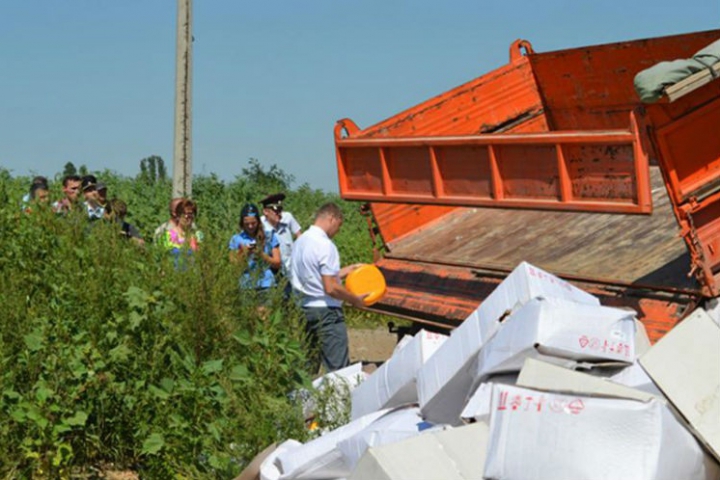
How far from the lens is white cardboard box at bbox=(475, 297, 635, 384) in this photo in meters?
5.01

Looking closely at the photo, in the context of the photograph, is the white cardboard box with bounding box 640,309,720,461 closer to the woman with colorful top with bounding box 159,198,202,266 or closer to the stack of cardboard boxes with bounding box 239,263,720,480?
the stack of cardboard boxes with bounding box 239,263,720,480

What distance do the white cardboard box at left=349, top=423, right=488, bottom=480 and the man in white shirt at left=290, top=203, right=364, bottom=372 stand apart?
336 cm

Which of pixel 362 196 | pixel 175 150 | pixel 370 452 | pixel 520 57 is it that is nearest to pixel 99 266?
pixel 362 196

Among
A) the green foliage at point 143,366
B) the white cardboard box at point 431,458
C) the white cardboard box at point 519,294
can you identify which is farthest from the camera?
the green foliage at point 143,366

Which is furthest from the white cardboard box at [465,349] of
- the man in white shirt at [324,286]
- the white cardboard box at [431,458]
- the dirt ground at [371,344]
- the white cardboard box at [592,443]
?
the dirt ground at [371,344]

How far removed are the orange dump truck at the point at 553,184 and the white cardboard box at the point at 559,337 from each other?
998mm

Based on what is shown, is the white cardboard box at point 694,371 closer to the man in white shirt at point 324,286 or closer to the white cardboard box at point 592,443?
the white cardboard box at point 592,443

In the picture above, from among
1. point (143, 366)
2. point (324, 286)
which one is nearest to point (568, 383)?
point (143, 366)

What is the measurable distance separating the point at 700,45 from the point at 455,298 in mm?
2145

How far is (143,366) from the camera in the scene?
21.4ft

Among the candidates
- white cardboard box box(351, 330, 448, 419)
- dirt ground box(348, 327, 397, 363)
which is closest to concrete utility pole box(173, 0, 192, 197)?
dirt ground box(348, 327, 397, 363)

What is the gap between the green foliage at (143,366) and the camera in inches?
245

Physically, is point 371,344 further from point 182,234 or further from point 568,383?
point 568,383

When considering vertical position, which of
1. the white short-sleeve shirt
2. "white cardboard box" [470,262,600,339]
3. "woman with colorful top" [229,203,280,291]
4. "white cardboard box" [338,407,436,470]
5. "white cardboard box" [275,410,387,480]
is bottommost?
"white cardboard box" [275,410,387,480]
